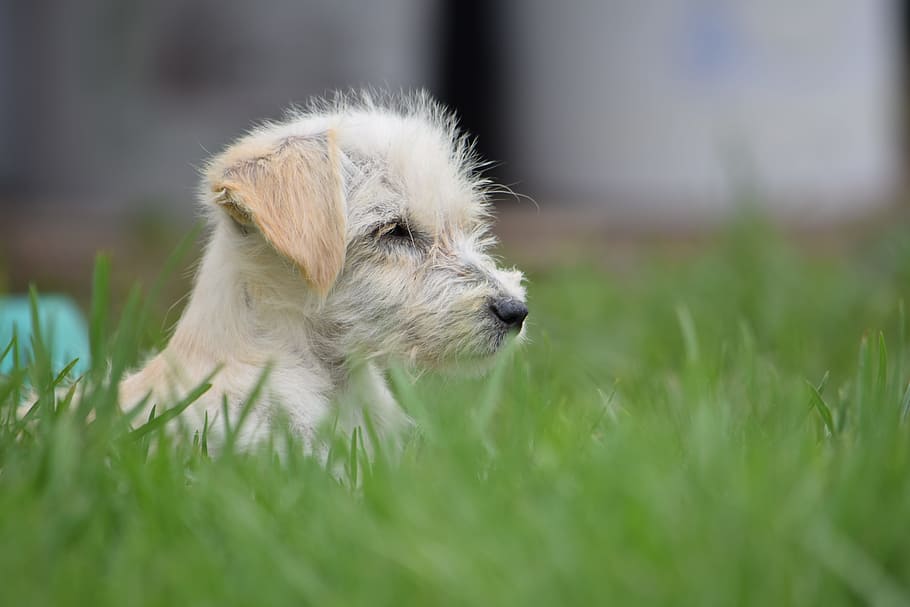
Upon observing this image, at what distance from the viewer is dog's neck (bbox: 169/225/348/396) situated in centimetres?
293

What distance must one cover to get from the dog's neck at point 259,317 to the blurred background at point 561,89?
624 centimetres

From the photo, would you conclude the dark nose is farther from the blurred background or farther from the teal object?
the blurred background

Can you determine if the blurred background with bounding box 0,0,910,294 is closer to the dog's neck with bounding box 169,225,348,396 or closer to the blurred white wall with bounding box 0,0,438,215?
the blurred white wall with bounding box 0,0,438,215

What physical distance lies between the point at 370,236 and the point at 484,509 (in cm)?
135

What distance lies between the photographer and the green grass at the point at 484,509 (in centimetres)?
165

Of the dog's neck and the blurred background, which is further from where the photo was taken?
the blurred background

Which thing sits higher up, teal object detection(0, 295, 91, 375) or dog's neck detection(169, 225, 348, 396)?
dog's neck detection(169, 225, 348, 396)

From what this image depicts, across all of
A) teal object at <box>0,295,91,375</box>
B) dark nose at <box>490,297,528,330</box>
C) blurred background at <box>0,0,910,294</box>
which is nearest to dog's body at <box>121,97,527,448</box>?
dark nose at <box>490,297,528,330</box>

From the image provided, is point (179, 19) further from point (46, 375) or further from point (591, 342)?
point (46, 375)

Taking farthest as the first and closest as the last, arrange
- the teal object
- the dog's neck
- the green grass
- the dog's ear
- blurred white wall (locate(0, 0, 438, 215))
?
blurred white wall (locate(0, 0, 438, 215)), the teal object, the dog's neck, the dog's ear, the green grass

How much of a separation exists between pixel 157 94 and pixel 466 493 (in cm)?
938

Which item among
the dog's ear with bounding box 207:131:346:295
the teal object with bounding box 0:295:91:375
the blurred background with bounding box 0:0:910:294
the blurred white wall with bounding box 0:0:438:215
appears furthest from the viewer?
the blurred white wall with bounding box 0:0:438:215

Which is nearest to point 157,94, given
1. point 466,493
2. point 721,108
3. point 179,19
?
point 179,19

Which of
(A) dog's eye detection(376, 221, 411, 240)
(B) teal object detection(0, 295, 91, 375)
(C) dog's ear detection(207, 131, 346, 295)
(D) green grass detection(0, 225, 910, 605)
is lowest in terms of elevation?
(B) teal object detection(0, 295, 91, 375)
